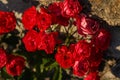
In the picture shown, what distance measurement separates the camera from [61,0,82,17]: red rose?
2.60 meters

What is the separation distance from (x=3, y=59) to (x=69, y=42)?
0.57 m

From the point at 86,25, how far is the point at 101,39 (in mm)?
177

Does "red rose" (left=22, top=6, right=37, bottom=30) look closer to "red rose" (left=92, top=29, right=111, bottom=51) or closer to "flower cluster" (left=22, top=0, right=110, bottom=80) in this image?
"flower cluster" (left=22, top=0, right=110, bottom=80)

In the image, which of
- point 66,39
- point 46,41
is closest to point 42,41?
point 46,41

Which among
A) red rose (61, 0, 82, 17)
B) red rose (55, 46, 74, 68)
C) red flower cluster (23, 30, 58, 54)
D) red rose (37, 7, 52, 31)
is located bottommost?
red rose (55, 46, 74, 68)

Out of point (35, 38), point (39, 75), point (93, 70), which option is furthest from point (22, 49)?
point (93, 70)

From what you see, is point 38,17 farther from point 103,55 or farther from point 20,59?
point 103,55

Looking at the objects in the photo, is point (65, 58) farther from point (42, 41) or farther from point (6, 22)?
point (6, 22)

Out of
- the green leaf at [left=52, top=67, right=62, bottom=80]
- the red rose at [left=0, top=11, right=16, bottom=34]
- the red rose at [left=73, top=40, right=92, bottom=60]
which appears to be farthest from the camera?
the green leaf at [left=52, top=67, right=62, bottom=80]

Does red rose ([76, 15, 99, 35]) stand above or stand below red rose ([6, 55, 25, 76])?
above

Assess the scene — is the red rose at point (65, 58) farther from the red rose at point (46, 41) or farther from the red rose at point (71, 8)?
the red rose at point (71, 8)

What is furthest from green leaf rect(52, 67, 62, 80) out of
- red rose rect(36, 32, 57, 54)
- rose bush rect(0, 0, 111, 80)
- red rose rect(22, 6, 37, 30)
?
red rose rect(22, 6, 37, 30)

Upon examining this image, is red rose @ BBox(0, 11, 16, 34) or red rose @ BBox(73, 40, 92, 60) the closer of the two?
red rose @ BBox(73, 40, 92, 60)

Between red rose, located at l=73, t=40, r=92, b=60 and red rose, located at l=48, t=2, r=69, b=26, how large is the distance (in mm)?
223
